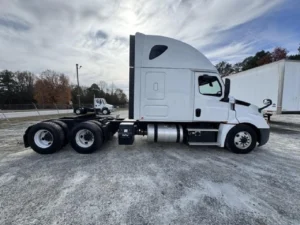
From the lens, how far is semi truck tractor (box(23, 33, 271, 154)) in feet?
14.9

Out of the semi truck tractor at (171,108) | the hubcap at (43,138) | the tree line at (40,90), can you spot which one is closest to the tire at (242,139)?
the semi truck tractor at (171,108)

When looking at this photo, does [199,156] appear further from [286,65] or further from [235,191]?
[286,65]

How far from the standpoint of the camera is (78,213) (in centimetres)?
220

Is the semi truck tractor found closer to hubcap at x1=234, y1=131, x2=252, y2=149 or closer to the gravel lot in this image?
hubcap at x1=234, y1=131, x2=252, y2=149

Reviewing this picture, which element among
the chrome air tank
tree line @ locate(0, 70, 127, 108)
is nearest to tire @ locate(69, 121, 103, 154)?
the chrome air tank

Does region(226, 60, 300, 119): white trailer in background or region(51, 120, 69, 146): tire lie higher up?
region(226, 60, 300, 119): white trailer in background

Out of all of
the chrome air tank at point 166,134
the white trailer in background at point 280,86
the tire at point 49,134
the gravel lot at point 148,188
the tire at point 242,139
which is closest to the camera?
the gravel lot at point 148,188

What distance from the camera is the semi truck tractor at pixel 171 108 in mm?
4543

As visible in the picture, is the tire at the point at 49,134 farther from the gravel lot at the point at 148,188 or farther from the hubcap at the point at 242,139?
the hubcap at the point at 242,139

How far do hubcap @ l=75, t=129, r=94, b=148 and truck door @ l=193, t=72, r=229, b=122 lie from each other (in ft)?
11.2

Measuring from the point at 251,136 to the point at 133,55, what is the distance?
181 inches

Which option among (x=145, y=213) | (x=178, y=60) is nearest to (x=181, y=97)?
(x=178, y=60)

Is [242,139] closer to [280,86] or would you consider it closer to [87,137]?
[87,137]

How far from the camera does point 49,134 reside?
4625 mm
